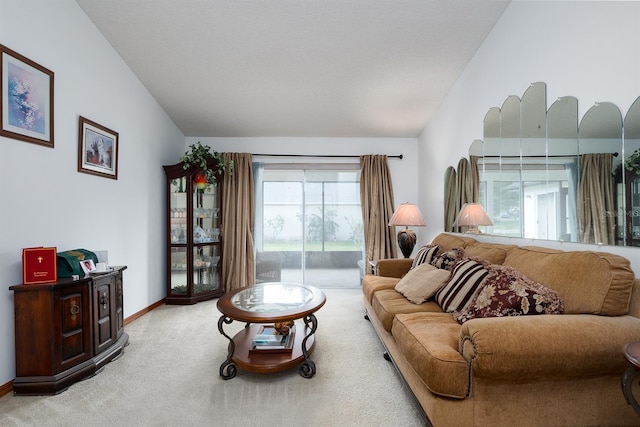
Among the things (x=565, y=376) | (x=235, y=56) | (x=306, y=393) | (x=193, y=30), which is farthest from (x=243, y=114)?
(x=565, y=376)

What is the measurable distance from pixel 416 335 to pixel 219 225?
11.4ft

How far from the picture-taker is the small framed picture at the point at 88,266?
2.22 m

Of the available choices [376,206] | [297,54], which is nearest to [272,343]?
[297,54]

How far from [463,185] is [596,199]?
1.51 m

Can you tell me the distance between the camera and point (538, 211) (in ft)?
6.84

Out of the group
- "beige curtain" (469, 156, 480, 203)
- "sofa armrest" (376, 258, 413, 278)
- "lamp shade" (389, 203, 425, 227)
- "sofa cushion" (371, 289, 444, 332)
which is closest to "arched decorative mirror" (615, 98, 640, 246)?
"sofa cushion" (371, 289, 444, 332)

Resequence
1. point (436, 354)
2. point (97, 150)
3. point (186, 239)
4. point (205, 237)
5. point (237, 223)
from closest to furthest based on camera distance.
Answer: point (436, 354)
point (97, 150)
point (186, 239)
point (205, 237)
point (237, 223)

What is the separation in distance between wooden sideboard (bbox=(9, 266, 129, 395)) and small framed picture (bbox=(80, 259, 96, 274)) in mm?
103

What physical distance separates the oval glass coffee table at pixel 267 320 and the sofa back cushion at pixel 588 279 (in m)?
1.43

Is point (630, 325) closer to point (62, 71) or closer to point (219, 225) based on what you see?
point (62, 71)

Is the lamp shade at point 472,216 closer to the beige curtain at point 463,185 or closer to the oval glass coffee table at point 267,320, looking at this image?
the beige curtain at point 463,185

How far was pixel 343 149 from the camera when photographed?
473 centimetres

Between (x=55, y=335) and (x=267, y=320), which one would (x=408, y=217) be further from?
(x=55, y=335)

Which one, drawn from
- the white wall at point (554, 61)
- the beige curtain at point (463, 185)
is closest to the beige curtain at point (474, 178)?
the beige curtain at point (463, 185)
